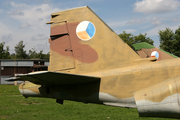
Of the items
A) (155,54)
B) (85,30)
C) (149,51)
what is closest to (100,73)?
(85,30)

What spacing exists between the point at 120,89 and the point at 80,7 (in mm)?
2924

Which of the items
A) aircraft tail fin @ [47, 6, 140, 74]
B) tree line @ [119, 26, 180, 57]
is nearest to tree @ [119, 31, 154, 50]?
tree line @ [119, 26, 180, 57]

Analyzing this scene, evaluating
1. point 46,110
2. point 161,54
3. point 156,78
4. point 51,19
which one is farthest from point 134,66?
point 161,54

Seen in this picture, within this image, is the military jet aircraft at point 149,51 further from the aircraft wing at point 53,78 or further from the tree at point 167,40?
the tree at point 167,40

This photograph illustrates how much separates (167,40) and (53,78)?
48.4 meters

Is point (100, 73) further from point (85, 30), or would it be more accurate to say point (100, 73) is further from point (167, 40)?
point (167, 40)

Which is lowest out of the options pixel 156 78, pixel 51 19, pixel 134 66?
pixel 156 78

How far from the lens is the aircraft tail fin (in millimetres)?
5742

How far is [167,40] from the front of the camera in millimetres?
48156

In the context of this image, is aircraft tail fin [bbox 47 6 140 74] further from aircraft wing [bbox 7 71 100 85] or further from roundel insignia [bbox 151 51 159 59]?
roundel insignia [bbox 151 51 159 59]

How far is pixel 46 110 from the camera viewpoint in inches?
485

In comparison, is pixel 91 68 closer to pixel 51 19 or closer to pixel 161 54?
pixel 51 19

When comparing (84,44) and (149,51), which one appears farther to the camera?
(149,51)

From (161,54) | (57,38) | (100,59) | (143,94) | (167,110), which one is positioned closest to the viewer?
(167,110)
